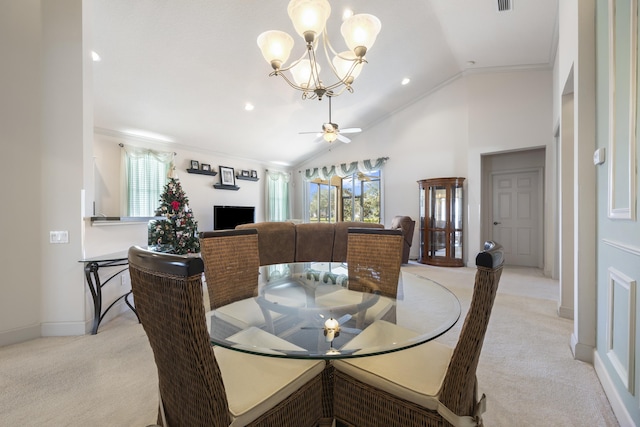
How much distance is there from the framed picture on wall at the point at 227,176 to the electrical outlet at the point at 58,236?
419cm

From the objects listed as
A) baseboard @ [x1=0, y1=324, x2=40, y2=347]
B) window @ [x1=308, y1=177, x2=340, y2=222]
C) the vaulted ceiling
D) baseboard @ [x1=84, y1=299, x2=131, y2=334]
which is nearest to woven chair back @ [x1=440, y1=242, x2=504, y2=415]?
baseboard @ [x1=84, y1=299, x2=131, y2=334]

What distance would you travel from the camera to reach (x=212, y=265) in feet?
6.16

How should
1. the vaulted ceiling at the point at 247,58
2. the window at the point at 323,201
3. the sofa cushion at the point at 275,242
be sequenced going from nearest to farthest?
the vaulted ceiling at the point at 247,58 < the sofa cushion at the point at 275,242 < the window at the point at 323,201

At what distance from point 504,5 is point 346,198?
5.13 metres

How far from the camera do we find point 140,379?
69.4 inches

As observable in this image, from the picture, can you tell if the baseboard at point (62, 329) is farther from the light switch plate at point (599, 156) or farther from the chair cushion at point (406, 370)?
the light switch plate at point (599, 156)

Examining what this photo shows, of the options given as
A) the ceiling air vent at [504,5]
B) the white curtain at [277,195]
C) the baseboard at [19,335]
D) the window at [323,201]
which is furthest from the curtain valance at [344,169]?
the baseboard at [19,335]

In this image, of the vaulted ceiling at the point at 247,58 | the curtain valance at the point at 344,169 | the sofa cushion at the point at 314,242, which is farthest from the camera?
the curtain valance at the point at 344,169

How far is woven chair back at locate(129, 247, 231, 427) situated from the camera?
27.0 inches

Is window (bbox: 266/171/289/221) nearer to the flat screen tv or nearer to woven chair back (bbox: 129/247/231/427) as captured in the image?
the flat screen tv

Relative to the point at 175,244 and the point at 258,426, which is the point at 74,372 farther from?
the point at 175,244

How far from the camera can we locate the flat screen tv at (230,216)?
623cm

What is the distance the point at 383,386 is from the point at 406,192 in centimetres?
577

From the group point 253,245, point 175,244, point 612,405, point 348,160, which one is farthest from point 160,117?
point 612,405
